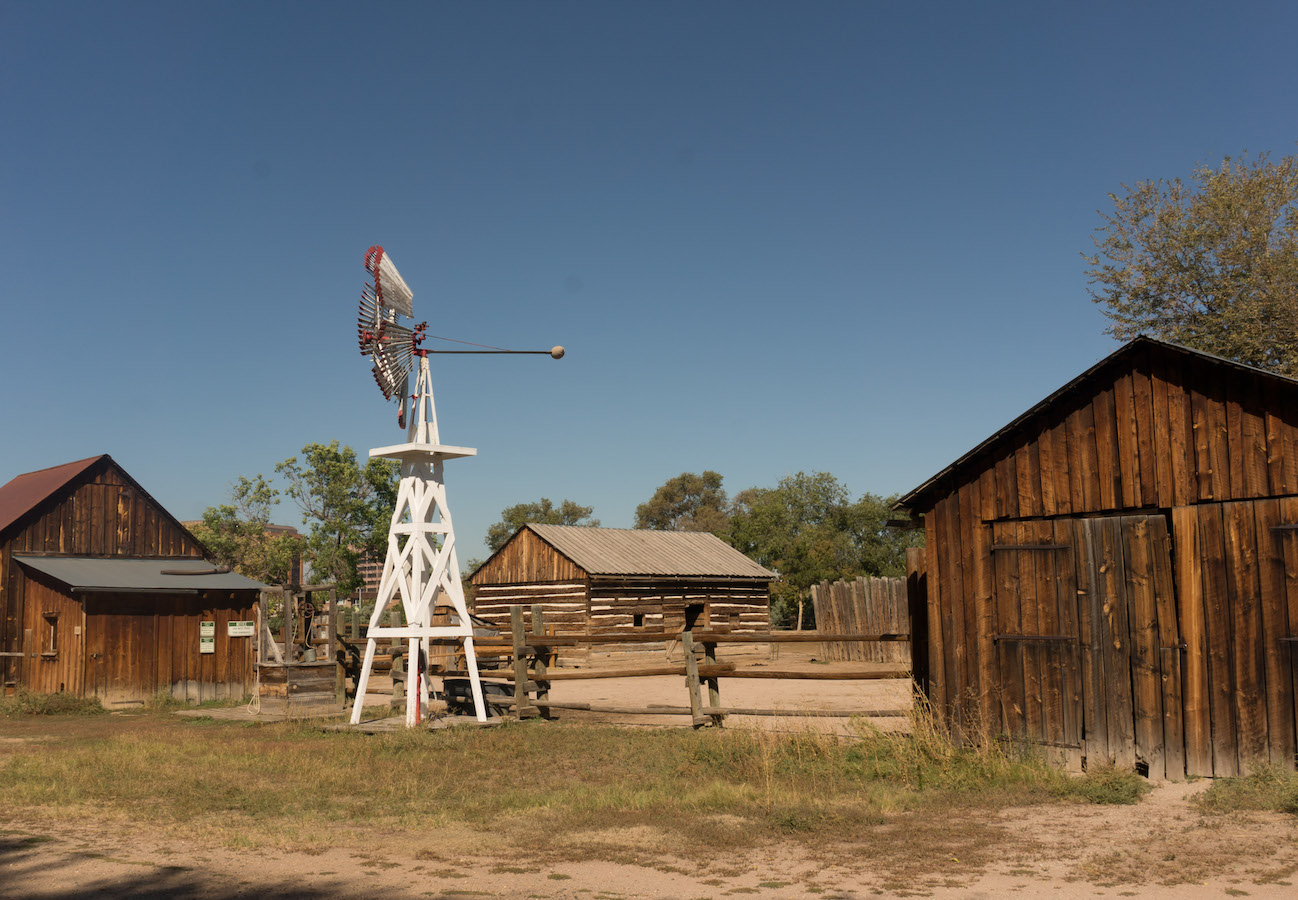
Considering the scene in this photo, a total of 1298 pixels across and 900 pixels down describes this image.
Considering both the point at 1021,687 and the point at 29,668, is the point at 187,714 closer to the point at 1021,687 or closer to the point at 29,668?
the point at 29,668

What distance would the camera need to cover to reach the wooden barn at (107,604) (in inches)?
912

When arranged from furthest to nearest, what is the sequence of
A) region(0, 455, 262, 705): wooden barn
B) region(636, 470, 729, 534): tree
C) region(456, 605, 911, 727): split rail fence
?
region(636, 470, 729, 534): tree → region(0, 455, 262, 705): wooden barn → region(456, 605, 911, 727): split rail fence

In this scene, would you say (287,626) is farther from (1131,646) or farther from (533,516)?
(533,516)

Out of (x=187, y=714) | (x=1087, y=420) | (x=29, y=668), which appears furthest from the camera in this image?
(x=29, y=668)

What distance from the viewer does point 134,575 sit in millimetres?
24406

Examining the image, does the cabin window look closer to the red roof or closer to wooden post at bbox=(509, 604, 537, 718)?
the red roof

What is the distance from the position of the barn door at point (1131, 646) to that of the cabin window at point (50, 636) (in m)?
21.8

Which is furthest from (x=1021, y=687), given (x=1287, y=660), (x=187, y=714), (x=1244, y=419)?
(x=187, y=714)

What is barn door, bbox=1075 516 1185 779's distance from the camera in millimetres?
10375

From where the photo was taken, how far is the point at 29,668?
23500mm

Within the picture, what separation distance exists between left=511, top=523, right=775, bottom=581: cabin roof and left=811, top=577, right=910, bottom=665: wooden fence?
421cm

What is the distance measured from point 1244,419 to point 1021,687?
3519 millimetres

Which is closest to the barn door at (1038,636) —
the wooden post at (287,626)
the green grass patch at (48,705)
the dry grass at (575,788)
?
the dry grass at (575,788)

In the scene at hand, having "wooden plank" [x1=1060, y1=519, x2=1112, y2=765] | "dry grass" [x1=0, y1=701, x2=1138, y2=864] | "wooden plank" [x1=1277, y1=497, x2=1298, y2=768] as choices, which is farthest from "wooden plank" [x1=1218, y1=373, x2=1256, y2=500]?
"dry grass" [x1=0, y1=701, x2=1138, y2=864]
